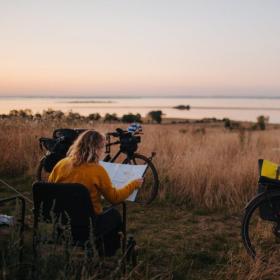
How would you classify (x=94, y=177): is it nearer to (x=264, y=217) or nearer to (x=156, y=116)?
(x=264, y=217)

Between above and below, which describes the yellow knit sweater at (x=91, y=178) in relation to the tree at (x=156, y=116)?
above

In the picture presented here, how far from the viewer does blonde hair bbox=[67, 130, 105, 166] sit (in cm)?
386

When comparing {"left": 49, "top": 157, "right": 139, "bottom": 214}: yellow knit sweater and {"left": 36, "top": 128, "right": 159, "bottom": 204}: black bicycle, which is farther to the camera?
{"left": 36, "top": 128, "right": 159, "bottom": 204}: black bicycle

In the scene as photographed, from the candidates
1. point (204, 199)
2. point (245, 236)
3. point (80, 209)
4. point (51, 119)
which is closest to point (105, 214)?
point (80, 209)

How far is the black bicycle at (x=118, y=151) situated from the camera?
6.27 m

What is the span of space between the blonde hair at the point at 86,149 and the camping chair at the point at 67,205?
1.41ft

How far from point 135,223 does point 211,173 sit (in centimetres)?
190

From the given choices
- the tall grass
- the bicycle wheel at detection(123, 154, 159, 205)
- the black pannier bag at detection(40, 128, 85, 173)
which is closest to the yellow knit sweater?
the black pannier bag at detection(40, 128, 85, 173)

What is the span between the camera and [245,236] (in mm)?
4629

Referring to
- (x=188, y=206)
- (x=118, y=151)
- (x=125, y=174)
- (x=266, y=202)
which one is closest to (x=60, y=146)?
(x=125, y=174)

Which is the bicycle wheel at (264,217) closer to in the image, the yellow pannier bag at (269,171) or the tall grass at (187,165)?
the yellow pannier bag at (269,171)

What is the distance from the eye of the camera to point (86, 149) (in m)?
3.86

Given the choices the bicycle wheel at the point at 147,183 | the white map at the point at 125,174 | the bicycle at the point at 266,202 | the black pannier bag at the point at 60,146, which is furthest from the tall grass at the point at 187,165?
the bicycle at the point at 266,202

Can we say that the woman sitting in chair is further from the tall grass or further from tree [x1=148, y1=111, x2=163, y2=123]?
tree [x1=148, y1=111, x2=163, y2=123]
